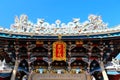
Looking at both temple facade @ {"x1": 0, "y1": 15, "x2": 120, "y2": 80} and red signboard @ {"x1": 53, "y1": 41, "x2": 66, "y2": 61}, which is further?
red signboard @ {"x1": 53, "y1": 41, "x2": 66, "y2": 61}

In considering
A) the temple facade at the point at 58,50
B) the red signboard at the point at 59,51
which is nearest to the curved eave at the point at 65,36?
the temple facade at the point at 58,50

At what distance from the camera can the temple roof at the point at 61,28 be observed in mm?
13930

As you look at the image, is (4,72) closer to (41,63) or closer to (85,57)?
(41,63)

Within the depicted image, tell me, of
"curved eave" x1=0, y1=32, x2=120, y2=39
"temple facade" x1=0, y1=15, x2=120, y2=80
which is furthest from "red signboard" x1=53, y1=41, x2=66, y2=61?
"curved eave" x1=0, y1=32, x2=120, y2=39

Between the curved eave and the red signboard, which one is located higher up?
the curved eave

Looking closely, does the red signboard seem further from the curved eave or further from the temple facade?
the curved eave

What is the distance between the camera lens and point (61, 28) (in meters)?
14.7

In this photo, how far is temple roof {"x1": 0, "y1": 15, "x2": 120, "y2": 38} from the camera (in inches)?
548

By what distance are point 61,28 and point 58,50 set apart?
1.41m

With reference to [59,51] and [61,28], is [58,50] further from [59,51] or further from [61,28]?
[61,28]

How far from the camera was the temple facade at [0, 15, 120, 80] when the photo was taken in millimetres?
13805

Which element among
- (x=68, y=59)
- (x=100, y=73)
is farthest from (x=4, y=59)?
(x=100, y=73)

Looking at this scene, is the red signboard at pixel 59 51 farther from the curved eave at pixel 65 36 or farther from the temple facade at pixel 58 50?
the curved eave at pixel 65 36

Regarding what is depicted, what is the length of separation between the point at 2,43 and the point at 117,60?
6.64 meters
